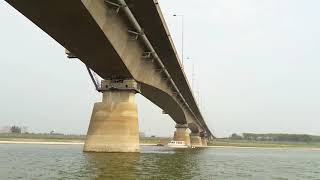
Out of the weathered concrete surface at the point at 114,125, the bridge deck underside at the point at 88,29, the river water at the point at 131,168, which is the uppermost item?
the bridge deck underside at the point at 88,29

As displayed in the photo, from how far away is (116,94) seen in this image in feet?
156

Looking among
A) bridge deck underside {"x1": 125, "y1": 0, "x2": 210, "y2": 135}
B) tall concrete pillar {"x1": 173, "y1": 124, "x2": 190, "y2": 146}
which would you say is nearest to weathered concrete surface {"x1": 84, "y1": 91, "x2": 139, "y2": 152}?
bridge deck underside {"x1": 125, "y1": 0, "x2": 210, "y2": 135}

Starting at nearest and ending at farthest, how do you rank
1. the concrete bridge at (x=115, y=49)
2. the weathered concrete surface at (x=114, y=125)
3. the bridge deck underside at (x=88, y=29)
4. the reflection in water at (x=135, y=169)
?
1. the reflection in water at (x=135, y=169)
2. the bridge deck underside at (x=88, y=29)
3. the concrete bridge at (x=115, y=49)
4. the weathered concrete surface at (x=114, y=125)

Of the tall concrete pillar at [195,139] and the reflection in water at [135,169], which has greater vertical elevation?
the tall concrete pillar at [195,139]

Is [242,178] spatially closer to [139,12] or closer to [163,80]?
[139,12]

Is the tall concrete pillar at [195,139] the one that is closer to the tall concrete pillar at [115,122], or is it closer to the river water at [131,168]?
the tall concrete pillar at [115,122]

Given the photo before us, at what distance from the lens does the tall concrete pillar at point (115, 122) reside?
1795 inches

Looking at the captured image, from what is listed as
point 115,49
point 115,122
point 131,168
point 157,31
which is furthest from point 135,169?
point 115,122

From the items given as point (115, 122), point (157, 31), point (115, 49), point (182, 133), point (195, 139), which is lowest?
point (115, 122)

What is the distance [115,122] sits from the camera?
4612cm

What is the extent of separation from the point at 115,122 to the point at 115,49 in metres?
12.0

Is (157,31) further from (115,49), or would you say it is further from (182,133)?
(182,133)

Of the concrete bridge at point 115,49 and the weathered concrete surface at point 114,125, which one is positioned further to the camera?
the weathered concrete surface at point 114,125

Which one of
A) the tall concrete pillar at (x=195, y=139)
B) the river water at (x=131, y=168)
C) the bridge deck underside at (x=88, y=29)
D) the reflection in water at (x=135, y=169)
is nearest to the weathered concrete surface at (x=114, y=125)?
the river water at (x=131, y=168)
